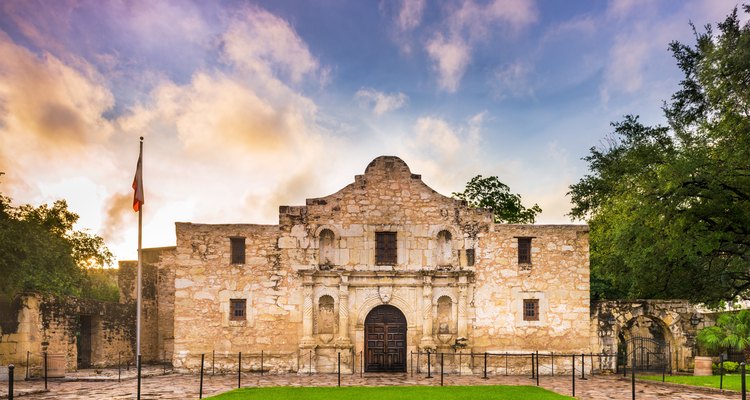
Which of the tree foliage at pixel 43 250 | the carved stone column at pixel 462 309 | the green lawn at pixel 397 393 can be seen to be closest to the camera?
the green lawn at pixel 397 393

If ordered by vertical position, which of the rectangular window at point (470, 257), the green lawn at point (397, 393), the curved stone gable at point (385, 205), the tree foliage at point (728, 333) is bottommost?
the green lawn at point (397, 393)

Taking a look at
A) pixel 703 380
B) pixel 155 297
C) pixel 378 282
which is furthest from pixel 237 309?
pixel 703 380

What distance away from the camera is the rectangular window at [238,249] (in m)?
24.6

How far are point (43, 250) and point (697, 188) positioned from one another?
80.0 ft

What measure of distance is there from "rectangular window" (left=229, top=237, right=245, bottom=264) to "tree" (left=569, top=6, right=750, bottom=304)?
1452 centimetres

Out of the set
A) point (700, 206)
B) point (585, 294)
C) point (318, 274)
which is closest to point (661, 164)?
point (700, 206)

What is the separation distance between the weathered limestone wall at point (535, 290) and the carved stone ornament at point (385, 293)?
3.34 meters

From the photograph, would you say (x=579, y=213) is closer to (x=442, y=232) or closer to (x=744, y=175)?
(x=442, y=232)

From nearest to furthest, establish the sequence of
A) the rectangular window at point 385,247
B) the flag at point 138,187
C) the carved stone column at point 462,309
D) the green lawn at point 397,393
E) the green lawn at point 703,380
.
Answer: the green lawn at point 397,393, the flag at point 138,187, the green lawn at point 703,380, the carved stone column at point 462,309, the rectangular window at point 385,247

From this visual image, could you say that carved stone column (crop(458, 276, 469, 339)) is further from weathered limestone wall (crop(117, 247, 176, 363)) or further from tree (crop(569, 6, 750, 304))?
weathered limestone wall (crop(117, 247, 176, 363))

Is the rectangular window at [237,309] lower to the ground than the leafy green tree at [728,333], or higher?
higher

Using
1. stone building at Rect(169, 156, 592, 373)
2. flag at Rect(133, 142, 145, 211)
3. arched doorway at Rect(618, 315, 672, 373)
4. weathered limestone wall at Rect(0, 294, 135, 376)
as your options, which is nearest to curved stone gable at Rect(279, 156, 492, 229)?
stone building at Rect(169, 156, 592, 373)

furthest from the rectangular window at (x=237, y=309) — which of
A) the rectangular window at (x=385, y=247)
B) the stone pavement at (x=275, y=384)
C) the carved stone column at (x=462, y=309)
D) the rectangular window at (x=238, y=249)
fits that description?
the carved stone column at (x=462, y=309)

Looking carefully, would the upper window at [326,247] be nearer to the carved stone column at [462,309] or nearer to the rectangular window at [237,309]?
the rectangular window at [237,309]
